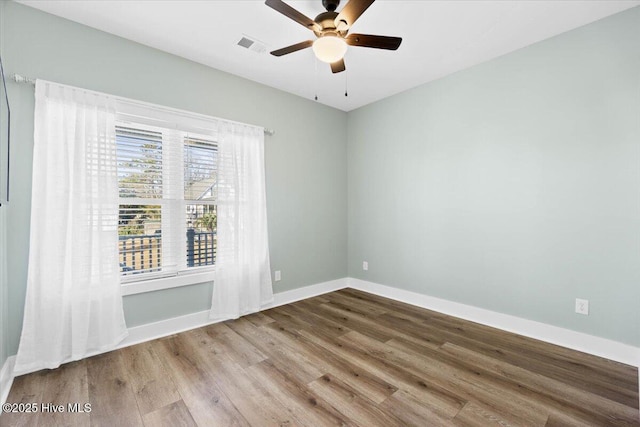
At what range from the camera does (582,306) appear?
2.45 metres

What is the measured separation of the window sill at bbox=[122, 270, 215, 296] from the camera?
2.60m

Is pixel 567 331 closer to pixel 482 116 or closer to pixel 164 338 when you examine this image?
pixel 482 116

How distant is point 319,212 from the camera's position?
13.6 feet

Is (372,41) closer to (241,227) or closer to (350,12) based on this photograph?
(350,12)

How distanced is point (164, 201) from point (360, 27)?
243cm

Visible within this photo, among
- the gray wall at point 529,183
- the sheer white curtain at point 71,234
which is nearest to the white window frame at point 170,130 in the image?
the sheer white curtain at point 71,234

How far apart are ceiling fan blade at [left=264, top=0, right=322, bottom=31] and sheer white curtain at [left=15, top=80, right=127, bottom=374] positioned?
1.70 metres

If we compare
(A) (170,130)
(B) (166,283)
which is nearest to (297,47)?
(A) (170,130)

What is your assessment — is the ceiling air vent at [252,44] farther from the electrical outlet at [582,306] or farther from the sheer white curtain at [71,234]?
the electrical outlet at [582,306]

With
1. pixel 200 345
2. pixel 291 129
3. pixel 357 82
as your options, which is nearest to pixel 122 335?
pixel 200 345

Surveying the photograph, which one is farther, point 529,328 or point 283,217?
point 283,217

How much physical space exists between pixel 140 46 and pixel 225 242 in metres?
2.04

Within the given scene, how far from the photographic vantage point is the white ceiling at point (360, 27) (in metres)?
2.20

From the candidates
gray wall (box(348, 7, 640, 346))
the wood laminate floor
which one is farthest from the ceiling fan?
the wood laminate floor
